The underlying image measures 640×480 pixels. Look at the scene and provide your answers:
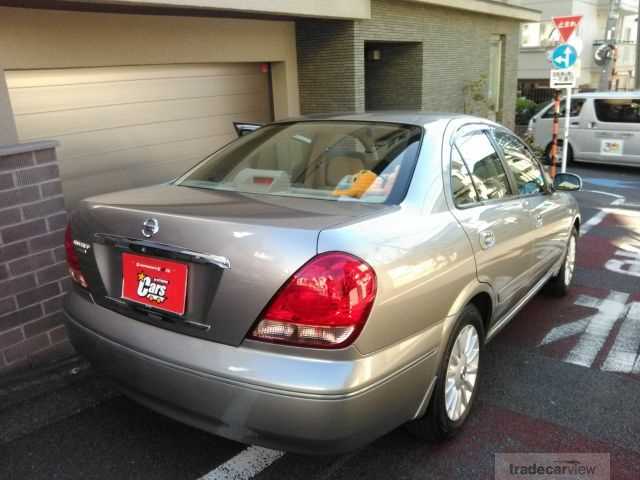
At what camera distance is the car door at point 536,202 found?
375 cm

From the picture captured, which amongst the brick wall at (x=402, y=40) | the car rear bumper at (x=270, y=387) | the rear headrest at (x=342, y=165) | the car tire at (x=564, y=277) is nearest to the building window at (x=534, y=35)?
the brick wall at (x=402, y=40)

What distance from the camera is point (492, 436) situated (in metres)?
2.98

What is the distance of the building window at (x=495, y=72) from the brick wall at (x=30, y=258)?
12826 mm

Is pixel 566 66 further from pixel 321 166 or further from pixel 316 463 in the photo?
pixel 316 463

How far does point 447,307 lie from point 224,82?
6.03 m

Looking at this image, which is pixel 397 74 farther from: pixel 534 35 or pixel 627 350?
pixel 534 35

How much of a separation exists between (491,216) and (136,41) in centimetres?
483

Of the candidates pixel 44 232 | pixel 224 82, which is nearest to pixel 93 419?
pixel 44 232

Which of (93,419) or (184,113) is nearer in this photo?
(93,419)

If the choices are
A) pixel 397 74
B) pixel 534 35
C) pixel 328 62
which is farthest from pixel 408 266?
pixel 534 35

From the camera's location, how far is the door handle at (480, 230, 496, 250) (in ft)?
9.68

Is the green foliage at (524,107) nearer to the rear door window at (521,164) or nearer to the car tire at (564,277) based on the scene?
the car tire at (564,277)

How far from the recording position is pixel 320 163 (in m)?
3.05

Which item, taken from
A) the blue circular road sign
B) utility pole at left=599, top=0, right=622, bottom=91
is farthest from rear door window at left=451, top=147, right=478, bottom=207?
utility pole at left=599, top=0, right=622, bottom=91
